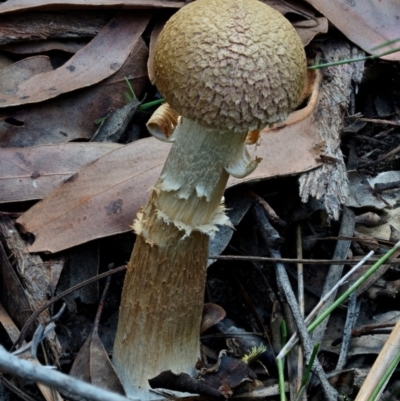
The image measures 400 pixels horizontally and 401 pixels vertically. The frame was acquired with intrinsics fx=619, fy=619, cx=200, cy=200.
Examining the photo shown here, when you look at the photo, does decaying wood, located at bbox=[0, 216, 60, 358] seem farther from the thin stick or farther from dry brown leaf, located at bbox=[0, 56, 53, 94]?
the thin stick

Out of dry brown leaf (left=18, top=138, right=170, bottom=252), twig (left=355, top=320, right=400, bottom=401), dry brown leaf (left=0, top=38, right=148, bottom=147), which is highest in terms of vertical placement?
dry brown leaf (left=0, top=38, right=148, bottom=147)

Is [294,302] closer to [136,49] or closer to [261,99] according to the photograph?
[261,99]

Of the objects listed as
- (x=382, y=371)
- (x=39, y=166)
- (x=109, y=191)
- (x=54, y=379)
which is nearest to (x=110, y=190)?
(x=109, y=191)

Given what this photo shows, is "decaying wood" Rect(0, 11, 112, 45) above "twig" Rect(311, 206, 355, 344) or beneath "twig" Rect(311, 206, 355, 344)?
above

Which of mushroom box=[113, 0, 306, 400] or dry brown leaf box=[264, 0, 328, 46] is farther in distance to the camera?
dry brown leaf box=[264, 0, 328, 46]

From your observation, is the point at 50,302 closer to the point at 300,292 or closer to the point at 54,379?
the point at 300,292

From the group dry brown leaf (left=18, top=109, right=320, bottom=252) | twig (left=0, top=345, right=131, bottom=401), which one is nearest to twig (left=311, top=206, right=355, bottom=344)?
dry brown leaf (left=18, top=109, right=320, bottom=252)

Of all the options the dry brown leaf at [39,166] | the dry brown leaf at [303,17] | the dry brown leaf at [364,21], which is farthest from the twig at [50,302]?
the dry brown leaf at [364,21]
